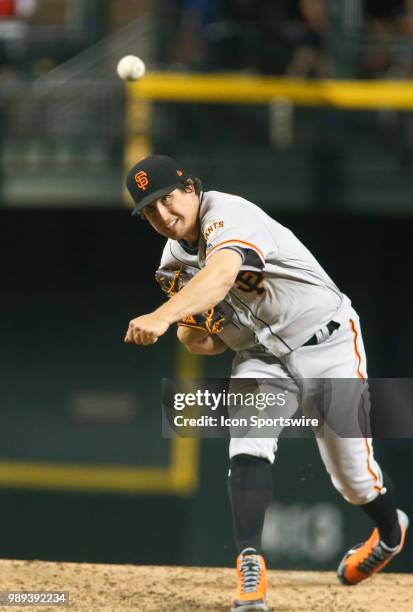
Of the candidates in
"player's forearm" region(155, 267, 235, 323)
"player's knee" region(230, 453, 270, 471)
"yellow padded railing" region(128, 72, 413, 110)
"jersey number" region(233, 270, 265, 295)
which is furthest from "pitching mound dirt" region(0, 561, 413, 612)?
"yellow padded railing" region(128, 72, 413, 110)

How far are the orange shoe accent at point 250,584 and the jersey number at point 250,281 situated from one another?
2.57 ft

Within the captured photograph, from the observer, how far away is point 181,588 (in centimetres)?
430

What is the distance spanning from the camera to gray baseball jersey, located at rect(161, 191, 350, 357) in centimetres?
352

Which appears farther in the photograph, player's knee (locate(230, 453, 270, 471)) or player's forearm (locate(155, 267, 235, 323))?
player's knee (locate(230, 453, 270, 471))

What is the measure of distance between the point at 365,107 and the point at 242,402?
485cm

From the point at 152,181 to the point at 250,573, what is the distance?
1.19m

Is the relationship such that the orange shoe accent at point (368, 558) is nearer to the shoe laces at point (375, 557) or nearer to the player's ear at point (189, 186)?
the shoe laces at point (375, 557)

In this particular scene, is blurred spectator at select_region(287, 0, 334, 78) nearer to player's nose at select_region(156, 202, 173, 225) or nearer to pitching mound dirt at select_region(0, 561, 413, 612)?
pitching mound dirt at select_region(0, 561, 413, 612)

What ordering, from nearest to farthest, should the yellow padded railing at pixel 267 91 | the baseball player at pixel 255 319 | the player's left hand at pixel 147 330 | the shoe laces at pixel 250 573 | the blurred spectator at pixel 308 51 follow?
1. the player's left hand at pixel 147 330
2. the baseball player at pixel 255 319
3. the shoe laces at pixel 250 573
4. the yellow padded railing at pixel 267 91
5. the blurred spectator at pixel 308 51

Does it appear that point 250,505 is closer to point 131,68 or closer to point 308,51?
point 131,68

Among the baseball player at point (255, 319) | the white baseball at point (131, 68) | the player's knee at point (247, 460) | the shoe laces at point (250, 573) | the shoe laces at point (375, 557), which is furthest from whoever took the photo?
the white baseball at point (131, 68)

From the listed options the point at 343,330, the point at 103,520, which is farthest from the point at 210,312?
the point at 103,520

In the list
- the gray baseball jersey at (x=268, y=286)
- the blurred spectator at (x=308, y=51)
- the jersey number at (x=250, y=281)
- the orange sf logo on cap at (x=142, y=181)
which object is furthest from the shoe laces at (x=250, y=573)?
the blurred spectator at (x=308, y=51)

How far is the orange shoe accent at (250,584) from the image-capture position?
11.6ft
